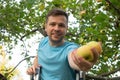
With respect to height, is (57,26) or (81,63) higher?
(57,26)

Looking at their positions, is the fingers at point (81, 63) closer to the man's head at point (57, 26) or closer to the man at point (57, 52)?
the man at point (57, 52)

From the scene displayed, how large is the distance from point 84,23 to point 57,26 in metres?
3.81

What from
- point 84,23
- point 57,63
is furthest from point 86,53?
point 84,23

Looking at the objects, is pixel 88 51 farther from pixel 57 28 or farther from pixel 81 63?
pixel 57 28

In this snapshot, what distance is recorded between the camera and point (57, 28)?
8.23ft

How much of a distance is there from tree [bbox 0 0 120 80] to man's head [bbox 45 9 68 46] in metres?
1.60

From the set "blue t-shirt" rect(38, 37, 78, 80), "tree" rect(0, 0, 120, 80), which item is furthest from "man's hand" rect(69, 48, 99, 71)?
"tree" rect(0, 0, 120, 80)

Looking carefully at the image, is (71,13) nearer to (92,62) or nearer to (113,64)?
(113,64)

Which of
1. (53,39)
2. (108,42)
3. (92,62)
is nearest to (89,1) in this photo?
(108,42)

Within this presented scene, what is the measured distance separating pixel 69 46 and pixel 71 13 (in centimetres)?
454

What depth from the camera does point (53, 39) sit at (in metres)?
2.58

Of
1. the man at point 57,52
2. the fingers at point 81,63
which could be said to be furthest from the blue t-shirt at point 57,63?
the fingers at point 81,63

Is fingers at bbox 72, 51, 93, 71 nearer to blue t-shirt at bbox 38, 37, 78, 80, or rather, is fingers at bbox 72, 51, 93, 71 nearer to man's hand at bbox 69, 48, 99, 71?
man's hand at bbox 69, 48, 99, 71

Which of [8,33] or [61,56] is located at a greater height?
[61,56]
